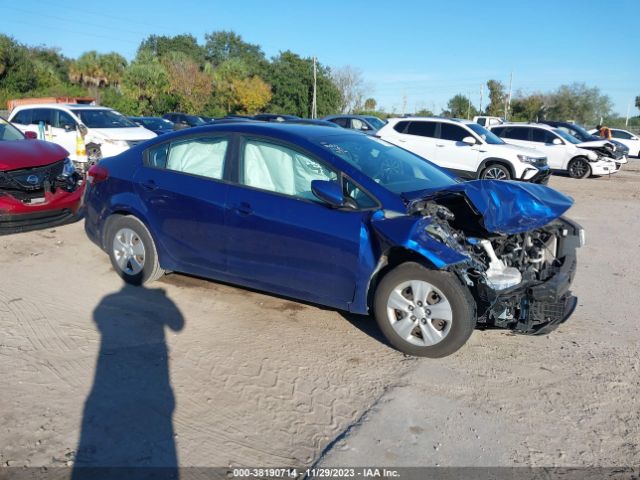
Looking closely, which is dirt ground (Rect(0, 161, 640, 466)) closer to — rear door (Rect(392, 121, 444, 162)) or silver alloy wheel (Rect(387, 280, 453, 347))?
silver alloy wheel (Rect(387, 280, 453, 347))

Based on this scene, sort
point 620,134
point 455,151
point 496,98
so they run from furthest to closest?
1. point 496,98
2. point 620,134
3. point 455,151

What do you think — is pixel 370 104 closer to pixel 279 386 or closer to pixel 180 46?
pixel 180 46

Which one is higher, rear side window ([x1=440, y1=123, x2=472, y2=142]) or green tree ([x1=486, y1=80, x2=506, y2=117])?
green tree ([x1=486, y1=80, x2=506, y2=117])

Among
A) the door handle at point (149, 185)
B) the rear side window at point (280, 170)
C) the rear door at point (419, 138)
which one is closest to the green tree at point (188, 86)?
the rear door at point (419, 138)

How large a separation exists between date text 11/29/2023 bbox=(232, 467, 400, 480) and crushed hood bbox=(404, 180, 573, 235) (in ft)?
6.72

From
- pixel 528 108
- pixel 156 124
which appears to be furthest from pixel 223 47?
pixel 156 124

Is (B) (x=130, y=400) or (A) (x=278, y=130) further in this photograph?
(A) (x=278, y=130)

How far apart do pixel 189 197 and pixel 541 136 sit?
15573mm

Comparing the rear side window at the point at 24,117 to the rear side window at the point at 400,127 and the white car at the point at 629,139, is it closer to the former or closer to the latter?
the rear side window at the point at 400,127

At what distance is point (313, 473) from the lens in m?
2.90

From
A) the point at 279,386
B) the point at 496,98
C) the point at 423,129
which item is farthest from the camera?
the point at 496,98

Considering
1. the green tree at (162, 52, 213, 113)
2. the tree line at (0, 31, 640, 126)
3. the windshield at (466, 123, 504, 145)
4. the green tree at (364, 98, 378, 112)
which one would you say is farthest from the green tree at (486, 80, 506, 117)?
the windshield at (466, 123, 504, 145)

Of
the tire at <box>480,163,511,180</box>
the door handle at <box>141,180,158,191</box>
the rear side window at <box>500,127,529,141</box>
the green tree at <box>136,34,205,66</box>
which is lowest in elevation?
the door handle at <box>141,180,158,191</box>

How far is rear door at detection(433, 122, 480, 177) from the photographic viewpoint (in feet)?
45.9
